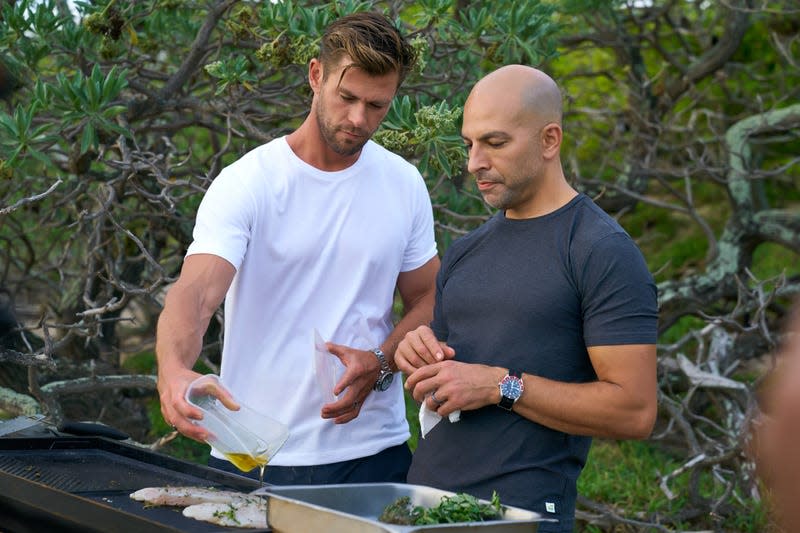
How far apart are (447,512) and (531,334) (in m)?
0.61

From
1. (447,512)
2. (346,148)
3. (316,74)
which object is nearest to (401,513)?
(447,512)

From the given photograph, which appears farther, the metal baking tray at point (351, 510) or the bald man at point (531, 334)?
the bald man at point (531, 334)

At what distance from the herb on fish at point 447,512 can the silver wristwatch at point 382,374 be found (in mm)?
903

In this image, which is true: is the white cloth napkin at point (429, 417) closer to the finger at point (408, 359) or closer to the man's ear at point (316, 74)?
the finger at point (408, 359)

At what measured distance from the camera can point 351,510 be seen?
225cm

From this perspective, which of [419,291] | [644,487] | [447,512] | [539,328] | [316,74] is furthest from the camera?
[644,487]

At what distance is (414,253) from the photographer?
3246 millimetres

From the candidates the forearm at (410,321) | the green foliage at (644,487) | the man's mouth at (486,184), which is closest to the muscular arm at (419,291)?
the forearm at (410,321)

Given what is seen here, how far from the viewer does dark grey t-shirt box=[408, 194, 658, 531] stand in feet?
7.95

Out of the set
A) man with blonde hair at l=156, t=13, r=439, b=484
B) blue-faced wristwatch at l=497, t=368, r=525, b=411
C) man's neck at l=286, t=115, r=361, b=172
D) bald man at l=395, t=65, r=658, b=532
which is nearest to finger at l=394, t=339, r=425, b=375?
bald man at l=395, t=65, r=658, b=532

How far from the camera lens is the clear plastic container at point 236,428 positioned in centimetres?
236

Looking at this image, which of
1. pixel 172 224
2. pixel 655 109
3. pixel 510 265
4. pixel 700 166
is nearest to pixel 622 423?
pixel 510 265

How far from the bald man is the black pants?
0.37 m

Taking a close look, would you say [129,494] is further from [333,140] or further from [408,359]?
[333,140]
